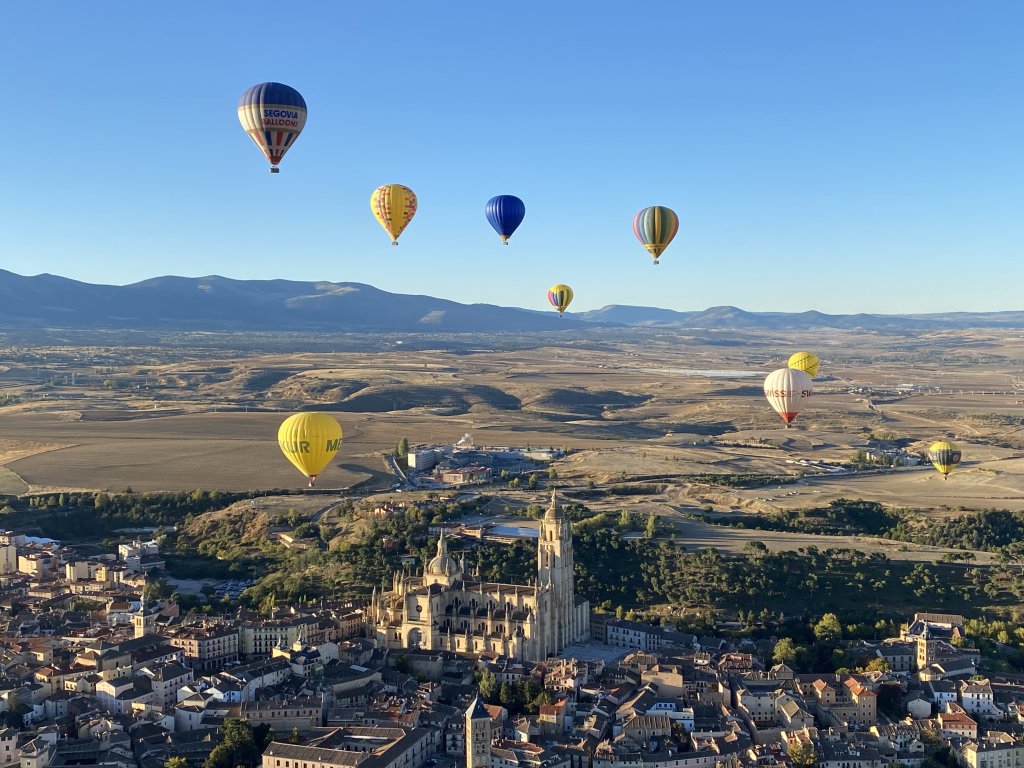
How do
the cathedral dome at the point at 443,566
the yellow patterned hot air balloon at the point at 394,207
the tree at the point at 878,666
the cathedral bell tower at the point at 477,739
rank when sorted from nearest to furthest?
the cathedral bell tower at the point at 477,739 < the tree at the point at 878,666 < the cathedral dome at the point at 443,566 < the yellow patterned hot air balloon at the point at 394,207

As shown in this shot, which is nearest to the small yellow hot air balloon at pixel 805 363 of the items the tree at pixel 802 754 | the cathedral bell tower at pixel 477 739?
the tree at pixel 802 754

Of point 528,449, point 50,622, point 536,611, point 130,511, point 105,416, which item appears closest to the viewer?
point 536,611

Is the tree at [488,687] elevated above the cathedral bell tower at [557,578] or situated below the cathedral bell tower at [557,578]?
below

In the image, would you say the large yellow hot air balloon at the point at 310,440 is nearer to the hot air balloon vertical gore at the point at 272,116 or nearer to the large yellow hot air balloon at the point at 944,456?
the hot air balloon vertical gore at the point at 272,116

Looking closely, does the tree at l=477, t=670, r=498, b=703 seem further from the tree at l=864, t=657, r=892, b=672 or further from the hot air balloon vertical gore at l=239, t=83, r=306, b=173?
the hot air balloon vertical gore at l=239, t=83, r=306, b=173

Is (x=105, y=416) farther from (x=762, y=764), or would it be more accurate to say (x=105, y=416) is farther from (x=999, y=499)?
(x=762, y=764)

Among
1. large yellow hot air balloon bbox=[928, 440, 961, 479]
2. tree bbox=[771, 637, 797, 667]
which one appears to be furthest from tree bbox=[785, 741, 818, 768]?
large yellow hot air balloon bbox=[928, 440, 961, 479]

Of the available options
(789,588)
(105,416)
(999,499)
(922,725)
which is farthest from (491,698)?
(105,416)
